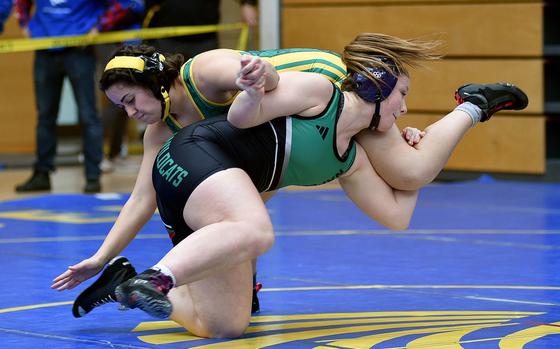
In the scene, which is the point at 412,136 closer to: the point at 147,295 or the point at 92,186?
Answer: the point at 147,295

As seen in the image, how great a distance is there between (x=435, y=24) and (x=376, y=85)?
586 cm

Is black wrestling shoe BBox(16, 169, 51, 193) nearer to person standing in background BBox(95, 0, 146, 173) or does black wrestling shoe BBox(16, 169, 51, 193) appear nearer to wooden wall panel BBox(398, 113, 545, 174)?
person standing in background BBox(95, 0, 146, 173)

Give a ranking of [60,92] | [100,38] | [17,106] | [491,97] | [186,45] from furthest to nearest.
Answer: [17,106], [186,45], [100,38], [60,92], [491,97]

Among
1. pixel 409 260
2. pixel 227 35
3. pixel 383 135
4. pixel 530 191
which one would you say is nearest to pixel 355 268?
pixel 409 260

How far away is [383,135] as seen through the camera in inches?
164

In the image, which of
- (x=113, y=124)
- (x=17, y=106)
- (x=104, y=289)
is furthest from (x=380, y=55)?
(x=17, y=106)

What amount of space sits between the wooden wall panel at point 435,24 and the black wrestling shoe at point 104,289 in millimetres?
5376

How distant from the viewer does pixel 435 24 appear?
9648mm

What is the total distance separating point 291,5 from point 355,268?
541 centimetres

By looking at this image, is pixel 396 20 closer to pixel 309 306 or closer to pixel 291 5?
pixel 291 5

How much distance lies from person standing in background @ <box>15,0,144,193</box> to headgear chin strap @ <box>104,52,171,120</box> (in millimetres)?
4591

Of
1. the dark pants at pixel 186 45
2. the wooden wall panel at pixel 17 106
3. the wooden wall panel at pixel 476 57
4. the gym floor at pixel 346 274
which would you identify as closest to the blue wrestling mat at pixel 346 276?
the gym floor at pixel 346 274

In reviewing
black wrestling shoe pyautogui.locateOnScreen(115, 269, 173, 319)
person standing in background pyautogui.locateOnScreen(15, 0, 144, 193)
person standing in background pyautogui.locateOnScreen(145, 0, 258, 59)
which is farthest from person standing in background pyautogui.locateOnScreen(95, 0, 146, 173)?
black wrestling shoe pyautogui.locateOnScreen(115, 269, 173, 319)

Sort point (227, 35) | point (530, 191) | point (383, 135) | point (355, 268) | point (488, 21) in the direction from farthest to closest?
point (227, 35) < point (488, 21) < point (530, 191) < point (355, 268) < point (383, 135)
